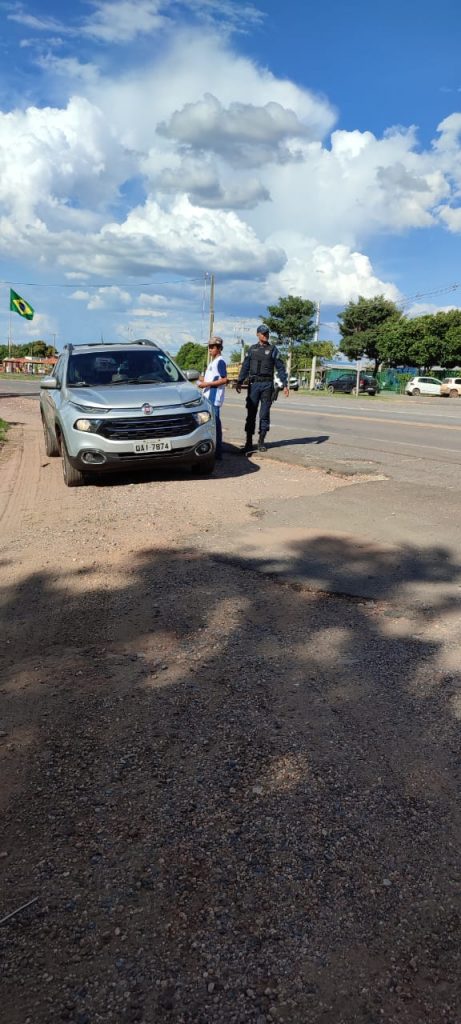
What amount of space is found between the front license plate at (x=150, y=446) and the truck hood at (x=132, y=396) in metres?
0.36

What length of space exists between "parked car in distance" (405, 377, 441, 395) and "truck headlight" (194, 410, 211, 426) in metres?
48.0

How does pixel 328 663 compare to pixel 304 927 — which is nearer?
pixel 304 927

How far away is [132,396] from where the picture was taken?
781 centimetres

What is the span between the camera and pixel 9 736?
106 inches

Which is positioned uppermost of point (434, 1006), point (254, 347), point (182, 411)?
point (254, 347)

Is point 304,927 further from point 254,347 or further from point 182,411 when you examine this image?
point 254,347

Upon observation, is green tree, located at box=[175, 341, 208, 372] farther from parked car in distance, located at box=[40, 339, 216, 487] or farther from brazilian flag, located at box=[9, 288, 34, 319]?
parked car in distance, located at box=[40, 339, 216, 487]

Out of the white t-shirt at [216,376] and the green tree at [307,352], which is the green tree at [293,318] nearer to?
the green tree at [307,352]

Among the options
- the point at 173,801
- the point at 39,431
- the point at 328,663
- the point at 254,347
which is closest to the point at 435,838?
the point at 173,801

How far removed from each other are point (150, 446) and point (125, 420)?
0.38 meters

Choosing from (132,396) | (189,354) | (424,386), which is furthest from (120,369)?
(189,354)

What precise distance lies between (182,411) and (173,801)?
5.83 metres

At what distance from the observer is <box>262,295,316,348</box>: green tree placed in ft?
226

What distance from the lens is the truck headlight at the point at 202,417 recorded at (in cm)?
790
